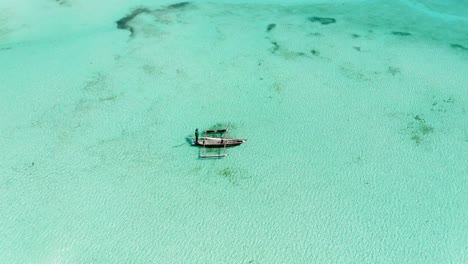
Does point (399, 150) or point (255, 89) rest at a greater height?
point (255, 89)

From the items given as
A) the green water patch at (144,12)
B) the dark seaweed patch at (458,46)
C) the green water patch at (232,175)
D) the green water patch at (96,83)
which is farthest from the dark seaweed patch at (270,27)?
the green water patch at (232,175)

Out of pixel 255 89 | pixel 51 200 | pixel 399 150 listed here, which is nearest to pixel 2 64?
pixel 51 200

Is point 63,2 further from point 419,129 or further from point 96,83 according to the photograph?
point 419,129

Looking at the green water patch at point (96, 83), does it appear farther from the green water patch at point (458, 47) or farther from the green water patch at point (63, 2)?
the green water patch at point (458, 47)

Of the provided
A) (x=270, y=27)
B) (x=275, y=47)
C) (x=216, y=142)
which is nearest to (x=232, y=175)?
(x=216, y=142)

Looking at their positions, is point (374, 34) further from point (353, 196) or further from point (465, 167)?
point (353, 196)
